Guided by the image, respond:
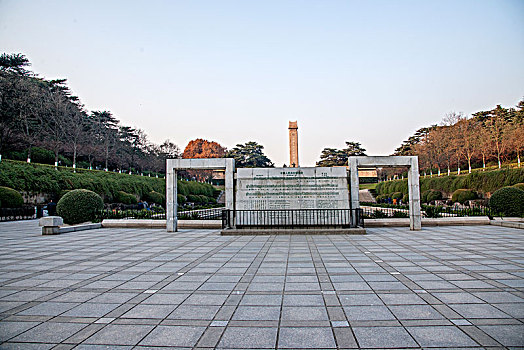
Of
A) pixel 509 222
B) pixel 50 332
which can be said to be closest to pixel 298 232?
pixel 509 222

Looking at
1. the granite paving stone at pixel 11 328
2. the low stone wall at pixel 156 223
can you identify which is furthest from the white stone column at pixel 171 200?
the granite paving stone at pixel 11 328

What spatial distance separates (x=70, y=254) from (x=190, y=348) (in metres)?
6.97

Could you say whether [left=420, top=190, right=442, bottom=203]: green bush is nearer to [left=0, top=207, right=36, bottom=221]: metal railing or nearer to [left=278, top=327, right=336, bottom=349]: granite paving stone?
[left=278, top=327, right=336, bottom=349]: granite paving stone

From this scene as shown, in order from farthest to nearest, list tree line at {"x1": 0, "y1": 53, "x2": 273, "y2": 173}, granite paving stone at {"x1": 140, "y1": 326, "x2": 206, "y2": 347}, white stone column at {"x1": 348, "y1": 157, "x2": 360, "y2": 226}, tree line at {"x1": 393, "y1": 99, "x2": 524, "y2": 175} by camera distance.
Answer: tree line at {"x1": 393, "y1": 99, "x2": 524, "y2": 175}
tree line at {"x1": 0, "y1": 53, "x2": 273, "y2": 173}
white stone column at {"x1": 348, "y1": 157, "x2": 360, "y2": 226}
granite paving stone at {"x1": 140, "y1": 326, "x2": 206, "y2": 347}

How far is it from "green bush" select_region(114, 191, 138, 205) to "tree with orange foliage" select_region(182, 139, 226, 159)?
37.2m

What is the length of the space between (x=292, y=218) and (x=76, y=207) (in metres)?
9.85

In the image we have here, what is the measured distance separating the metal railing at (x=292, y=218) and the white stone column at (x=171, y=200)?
7.17 feet

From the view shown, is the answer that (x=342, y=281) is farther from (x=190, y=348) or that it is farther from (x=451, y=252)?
(x=451, y=252)

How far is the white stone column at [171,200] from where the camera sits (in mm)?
13695

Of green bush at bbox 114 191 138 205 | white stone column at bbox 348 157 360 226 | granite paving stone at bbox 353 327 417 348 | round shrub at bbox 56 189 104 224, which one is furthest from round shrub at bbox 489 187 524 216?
green bush at bbox 114 191 138 205

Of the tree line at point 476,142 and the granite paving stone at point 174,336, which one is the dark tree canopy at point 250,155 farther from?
the granite paving stone at point 174,336

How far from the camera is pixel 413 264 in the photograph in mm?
6922

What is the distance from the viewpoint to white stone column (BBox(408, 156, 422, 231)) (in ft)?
43.5

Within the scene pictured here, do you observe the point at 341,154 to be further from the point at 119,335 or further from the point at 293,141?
the point at 119,335
